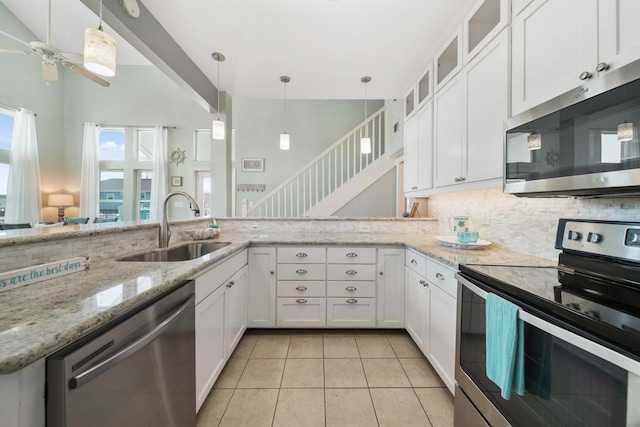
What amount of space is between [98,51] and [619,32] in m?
2.47

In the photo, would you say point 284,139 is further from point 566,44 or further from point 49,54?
point 566,44

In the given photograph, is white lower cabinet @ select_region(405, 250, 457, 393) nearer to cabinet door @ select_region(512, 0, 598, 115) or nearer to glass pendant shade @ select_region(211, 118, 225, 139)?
cabinet door @ select_region(512, 0, 598, 115)

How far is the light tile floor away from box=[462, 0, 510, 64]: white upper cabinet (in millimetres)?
2270

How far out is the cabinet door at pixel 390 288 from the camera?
227 cm

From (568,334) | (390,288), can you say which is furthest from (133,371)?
(390,288)

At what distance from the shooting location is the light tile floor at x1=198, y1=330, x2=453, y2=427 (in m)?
1.43

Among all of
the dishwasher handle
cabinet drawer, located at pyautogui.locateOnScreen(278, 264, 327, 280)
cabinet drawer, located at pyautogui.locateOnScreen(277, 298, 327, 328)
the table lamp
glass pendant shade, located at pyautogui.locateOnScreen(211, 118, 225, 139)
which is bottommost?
cabinet drawer, located at pyautogui.locateOnScreen(277, 298, 327, 328)

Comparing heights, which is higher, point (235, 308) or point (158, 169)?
point (158, 169)

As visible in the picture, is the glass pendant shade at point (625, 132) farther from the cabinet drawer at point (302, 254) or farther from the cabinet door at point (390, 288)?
the cabinet drawer at point (302, 254)

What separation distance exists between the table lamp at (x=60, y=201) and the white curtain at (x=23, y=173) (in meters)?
0.26

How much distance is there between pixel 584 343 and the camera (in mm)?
682

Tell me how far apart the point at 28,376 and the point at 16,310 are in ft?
1.01

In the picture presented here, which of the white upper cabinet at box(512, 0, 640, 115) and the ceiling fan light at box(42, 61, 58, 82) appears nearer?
the white upper cabinet at box(512, 0, 640, 115)

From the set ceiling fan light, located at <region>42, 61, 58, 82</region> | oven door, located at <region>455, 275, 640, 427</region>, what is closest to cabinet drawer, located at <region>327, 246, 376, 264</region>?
oven door, located at <region>455, 275, 640, 427</region>
